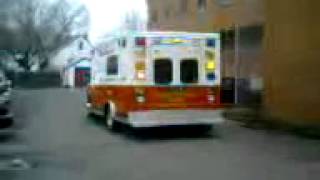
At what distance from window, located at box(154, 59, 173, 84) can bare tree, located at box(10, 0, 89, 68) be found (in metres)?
60.4

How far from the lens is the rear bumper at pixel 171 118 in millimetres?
17734

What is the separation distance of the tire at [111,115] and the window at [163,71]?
1826 mm

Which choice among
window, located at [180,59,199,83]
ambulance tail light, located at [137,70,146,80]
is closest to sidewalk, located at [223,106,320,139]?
window, located at [180,59,199,83]

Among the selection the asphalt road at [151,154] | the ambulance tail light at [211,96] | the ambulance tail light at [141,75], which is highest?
the ambulance tail light at [141,75]

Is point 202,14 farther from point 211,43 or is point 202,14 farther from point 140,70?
point 140,70

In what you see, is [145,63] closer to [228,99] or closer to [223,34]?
[228,99]

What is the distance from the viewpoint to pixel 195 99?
1811 centimetres

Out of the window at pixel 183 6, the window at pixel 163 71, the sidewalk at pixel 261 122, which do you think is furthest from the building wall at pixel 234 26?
the window at pixel 163 71

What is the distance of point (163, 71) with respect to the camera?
18156 millimetres

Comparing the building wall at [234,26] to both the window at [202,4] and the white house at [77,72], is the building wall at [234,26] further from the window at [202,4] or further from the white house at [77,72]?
the white house at [77,72]

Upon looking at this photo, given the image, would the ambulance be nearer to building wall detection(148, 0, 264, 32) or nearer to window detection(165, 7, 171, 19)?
building wall detection(148, 0, 264, 32)

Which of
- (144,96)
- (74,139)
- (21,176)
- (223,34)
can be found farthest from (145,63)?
(223,34)

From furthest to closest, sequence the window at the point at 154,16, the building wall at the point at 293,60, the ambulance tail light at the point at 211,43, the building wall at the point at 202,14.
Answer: the window at the point at 154,16, the building wall at the point at 202,14, the building wall at the point at 293,60, the ambulance tail light at the point at 211,43

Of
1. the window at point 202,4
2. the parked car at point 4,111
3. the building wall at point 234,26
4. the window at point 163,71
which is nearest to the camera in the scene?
the window at point 163,71
